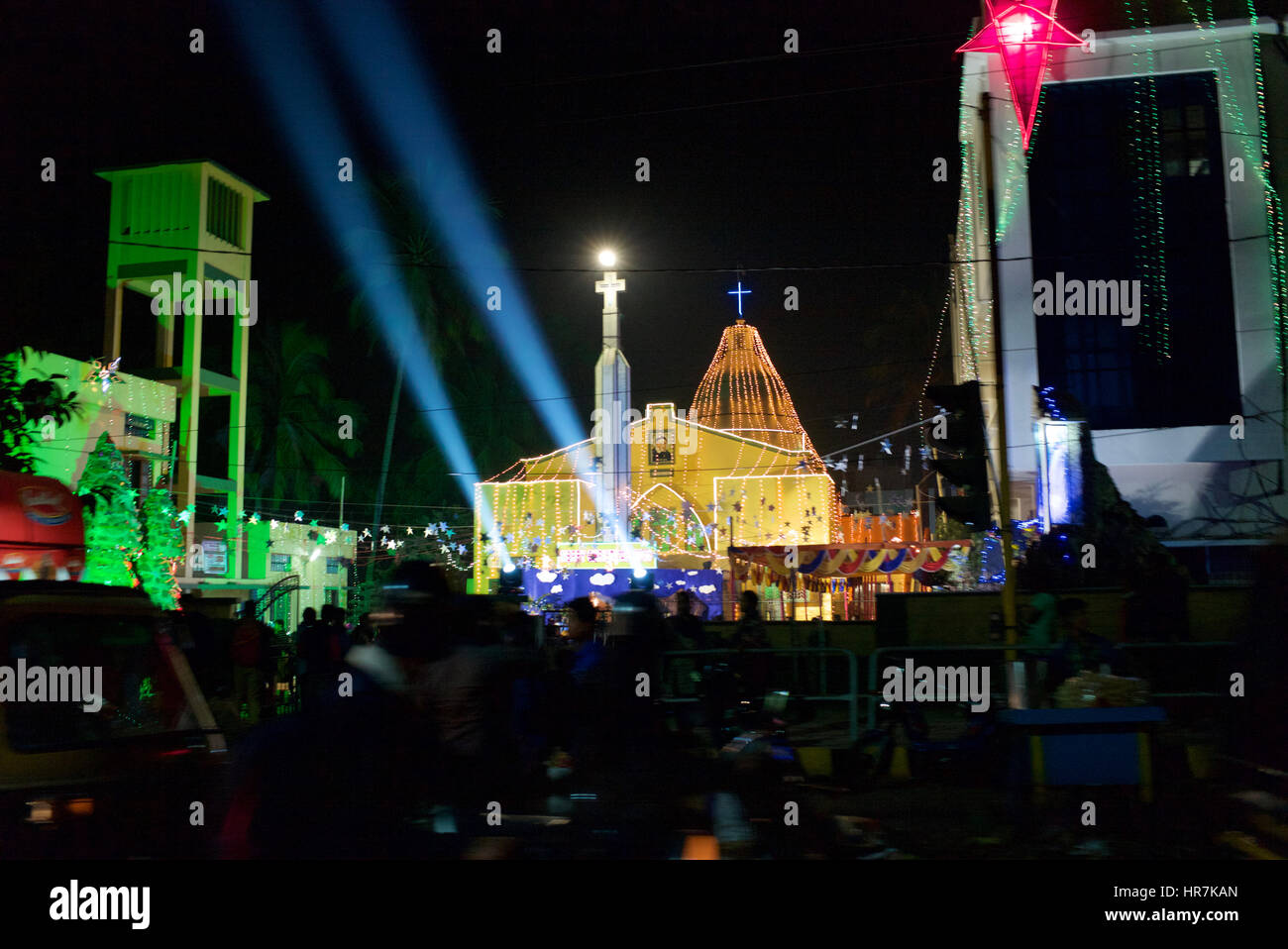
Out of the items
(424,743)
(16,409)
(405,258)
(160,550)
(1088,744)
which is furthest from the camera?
(405,258)

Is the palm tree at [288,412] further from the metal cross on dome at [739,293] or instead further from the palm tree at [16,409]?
the palm tree at [16,409]

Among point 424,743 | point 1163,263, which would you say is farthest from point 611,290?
point 424,743

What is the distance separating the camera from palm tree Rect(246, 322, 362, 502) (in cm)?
3956

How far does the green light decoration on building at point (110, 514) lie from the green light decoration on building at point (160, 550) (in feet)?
1.03

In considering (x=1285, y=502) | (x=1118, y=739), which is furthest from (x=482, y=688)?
(x=1285, y=502)

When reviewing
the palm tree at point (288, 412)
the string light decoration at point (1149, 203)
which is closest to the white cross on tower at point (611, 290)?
the palm tree at point (288, 412)

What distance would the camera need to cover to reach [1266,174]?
19203 mm

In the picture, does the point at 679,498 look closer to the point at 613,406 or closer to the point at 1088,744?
the point at 613,406

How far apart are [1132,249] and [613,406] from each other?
15073 mm

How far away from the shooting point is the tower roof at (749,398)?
1355 inches

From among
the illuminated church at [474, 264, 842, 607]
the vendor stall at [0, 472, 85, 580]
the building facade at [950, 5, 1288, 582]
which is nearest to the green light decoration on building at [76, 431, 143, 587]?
the vendor stall at [0, 472, 85, 580]

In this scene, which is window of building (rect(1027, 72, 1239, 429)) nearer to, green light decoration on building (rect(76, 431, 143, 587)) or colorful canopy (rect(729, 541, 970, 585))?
colorful canopy (rect(729, 541, 970, 585))

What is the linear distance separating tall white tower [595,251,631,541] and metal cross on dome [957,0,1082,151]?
15813 millimetres
